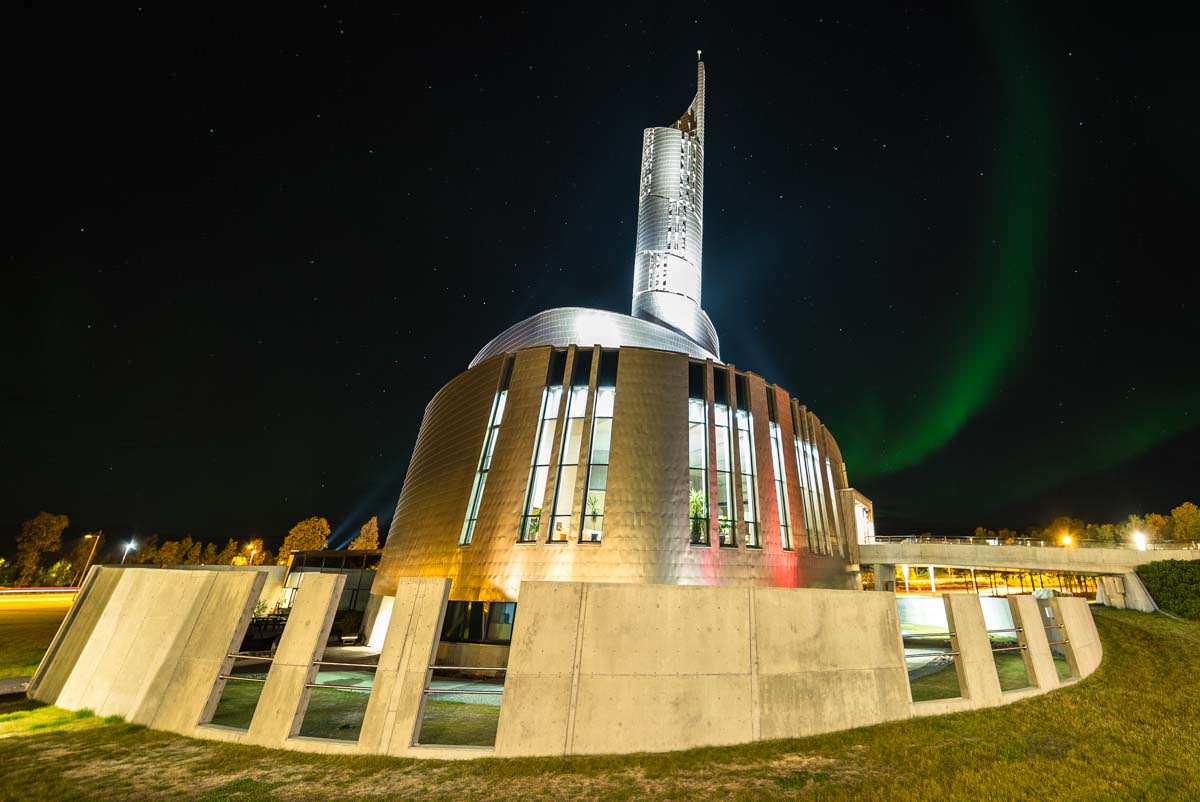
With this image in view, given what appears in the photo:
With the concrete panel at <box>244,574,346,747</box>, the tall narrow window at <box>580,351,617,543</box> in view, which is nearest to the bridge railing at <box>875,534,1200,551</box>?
the tall narrow window at <box>580,351,617,543</box>

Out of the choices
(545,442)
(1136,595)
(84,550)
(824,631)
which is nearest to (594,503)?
(545,442)

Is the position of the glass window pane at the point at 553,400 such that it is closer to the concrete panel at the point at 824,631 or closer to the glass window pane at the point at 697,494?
the glass window pane at the point at 697,494

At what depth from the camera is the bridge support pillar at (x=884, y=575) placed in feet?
157

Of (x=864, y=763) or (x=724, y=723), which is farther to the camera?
(x=724, y=723)

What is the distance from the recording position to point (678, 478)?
83.0 ft

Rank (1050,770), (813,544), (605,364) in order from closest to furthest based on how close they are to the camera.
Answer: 1. (1050,770)
2. (605,364)
3. (813,544)

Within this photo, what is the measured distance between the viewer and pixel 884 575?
4847 cm

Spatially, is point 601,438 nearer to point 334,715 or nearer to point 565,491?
point 565,491

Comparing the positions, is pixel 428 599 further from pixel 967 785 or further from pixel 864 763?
pixel 967 785

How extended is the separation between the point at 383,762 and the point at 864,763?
23.8 feet

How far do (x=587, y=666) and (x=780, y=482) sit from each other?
963 inches

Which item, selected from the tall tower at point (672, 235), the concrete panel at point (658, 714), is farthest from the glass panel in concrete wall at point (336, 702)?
the tall tower at point (672, 235)

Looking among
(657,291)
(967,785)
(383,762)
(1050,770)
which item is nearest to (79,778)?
(383,762)

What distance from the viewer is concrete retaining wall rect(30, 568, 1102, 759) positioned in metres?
8.19
